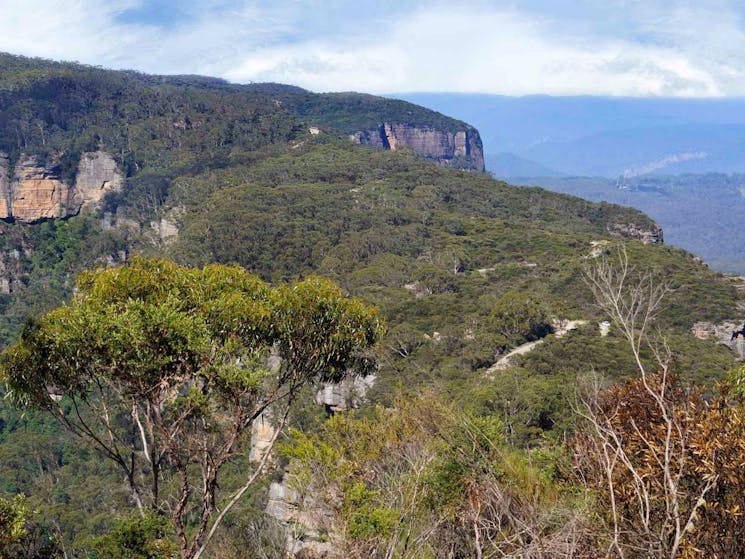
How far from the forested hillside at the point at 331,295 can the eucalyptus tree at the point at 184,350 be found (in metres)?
0.05

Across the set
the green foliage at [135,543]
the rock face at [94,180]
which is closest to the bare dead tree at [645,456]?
the green foliage at [135,543]

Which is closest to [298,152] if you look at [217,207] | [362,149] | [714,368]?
[362,149]

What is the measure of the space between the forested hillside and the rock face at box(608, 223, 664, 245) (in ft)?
0.97

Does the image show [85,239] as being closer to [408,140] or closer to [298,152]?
[298,152]

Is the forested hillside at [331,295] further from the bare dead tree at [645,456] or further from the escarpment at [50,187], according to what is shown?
the escarpment at [50,187]

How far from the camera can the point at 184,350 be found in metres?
7.05

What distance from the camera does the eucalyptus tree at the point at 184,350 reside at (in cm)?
687

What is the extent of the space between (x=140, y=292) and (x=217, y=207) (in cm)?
5135

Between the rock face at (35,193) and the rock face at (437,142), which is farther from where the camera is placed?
the rock face at (437,142)

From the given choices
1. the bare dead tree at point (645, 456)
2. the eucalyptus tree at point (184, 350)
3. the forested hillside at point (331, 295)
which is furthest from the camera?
the forested hillside at point (331, 295)

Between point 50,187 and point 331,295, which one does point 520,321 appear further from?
point 50,187

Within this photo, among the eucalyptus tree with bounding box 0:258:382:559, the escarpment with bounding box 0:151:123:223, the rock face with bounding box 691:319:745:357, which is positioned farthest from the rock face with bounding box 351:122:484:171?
the eucalyptus tree with bounding box 0:258:382:559

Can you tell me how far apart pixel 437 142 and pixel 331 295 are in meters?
143

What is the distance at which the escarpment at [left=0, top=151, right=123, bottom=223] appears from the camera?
72562mm
